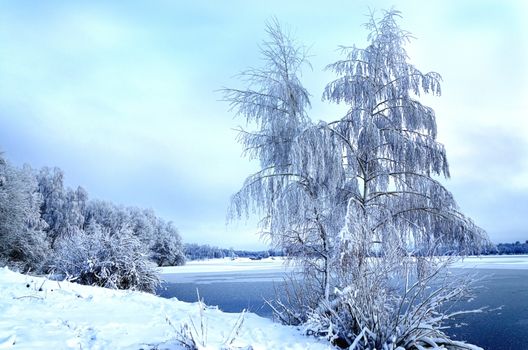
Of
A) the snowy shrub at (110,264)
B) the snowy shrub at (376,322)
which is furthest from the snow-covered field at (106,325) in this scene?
the snowy shrub at (110,264)

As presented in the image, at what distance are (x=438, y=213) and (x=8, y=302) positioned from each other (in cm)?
823

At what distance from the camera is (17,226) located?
22.6 m

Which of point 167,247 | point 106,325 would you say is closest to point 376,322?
point 106,325

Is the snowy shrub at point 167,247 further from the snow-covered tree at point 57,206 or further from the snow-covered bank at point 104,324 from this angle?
the snow-covered bank at point 104,324

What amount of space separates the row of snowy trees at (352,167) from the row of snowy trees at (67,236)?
6.93m

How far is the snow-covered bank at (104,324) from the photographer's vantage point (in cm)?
430

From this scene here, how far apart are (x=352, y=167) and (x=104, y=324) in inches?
223

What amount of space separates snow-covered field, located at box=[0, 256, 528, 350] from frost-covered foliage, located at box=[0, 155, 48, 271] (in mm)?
16614

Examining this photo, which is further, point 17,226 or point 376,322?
point 17,226

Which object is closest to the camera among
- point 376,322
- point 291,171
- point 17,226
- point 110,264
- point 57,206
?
point 376,322

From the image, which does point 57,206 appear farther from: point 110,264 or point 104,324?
point 104,324

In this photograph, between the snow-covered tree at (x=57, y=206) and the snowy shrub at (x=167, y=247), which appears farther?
the snowy shrub at (x=167, y=247)

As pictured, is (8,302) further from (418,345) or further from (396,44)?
(396,44)

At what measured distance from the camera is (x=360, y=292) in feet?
17.8
